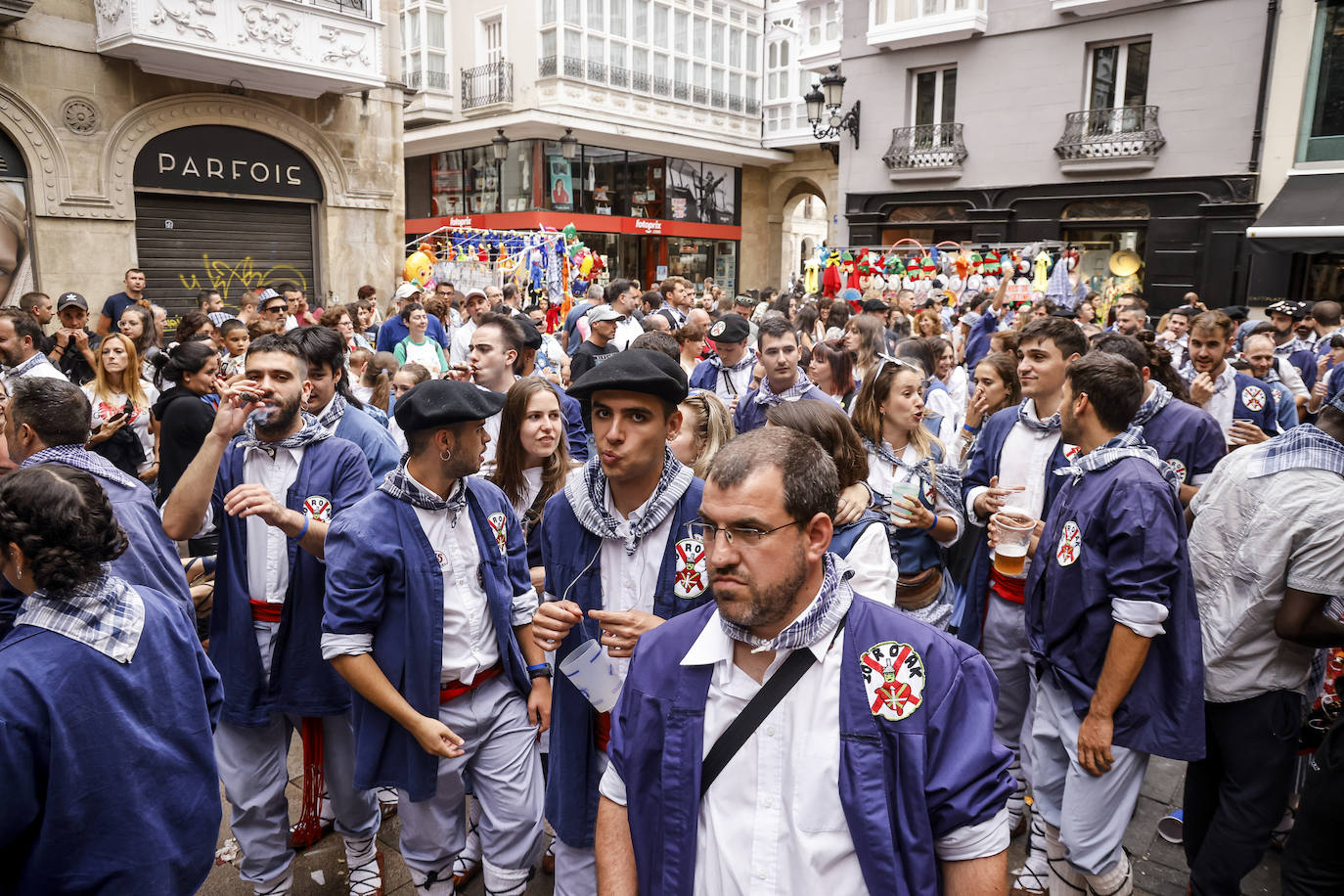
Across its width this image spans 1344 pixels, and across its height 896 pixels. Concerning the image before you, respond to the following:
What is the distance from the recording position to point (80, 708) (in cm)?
212

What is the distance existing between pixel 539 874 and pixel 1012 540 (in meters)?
2.47

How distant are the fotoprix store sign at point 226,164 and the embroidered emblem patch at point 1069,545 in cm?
1523

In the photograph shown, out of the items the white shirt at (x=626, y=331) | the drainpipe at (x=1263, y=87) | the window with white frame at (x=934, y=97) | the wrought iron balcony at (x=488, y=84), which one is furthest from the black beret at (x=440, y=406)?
the wrought iron balcony at (x=488, y=84)

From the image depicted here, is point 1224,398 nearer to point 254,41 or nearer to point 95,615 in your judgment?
point 95,615

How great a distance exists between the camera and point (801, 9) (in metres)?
29.6

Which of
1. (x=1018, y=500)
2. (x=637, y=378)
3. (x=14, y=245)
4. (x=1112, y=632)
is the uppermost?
(x=14, y=245)

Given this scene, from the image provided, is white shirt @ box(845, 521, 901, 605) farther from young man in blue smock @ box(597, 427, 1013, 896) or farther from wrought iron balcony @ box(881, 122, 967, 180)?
wrought iron balcony @ box(881, 122, 967, 180)

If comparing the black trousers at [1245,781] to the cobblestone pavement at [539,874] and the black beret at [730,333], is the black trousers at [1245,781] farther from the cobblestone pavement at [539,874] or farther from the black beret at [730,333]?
the black beret at [730,333]

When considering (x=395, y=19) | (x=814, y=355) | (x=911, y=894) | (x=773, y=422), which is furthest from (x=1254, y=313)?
(x=911, y=894)

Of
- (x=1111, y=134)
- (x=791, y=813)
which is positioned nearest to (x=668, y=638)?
(x=791, y=813)

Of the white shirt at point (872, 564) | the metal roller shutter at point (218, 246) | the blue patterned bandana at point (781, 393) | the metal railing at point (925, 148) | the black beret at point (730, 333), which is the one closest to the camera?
the white shirt at point (872, 564)

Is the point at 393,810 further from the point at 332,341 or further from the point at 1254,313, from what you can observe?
the point at 1254,313

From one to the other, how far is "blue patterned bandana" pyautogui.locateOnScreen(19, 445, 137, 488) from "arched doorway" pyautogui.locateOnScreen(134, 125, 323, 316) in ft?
41.6

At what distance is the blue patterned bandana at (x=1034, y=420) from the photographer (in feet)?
13.2
